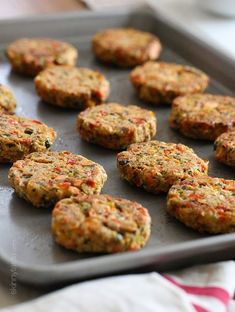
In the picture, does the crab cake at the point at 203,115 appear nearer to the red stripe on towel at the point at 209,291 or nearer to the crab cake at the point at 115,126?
the crab cake at the point at 115,126

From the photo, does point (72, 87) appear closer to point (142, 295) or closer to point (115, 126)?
point (115, 126)

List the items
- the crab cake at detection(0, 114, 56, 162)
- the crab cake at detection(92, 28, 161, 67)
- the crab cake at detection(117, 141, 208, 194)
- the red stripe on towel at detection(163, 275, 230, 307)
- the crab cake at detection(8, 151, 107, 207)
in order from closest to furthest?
the red stripe on towel at detection(163, 275, 230, 307)
the crab cake at detection(8, 151, 107, 207)
the crab cake at detection(117, 141, 208, 194)
the crab cake at detection(0, 114, 56, 162)
the crab cake at detection(92, 28, 161, 67)

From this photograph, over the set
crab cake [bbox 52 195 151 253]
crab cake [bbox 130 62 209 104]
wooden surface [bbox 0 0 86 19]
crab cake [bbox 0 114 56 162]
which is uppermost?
crab cake [bbox 52 195 151 253]

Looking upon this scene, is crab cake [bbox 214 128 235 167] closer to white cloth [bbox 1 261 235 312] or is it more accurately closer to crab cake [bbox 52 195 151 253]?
crab cake [bbox 52 195 151 253]

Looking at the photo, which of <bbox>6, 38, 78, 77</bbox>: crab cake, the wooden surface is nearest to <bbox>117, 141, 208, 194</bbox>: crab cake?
<bbox>6, 38, 78, 77</bbox>: crab cake

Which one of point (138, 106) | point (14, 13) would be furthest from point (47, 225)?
point (14, 13)

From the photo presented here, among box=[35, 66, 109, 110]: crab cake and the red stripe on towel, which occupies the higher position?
the red stripe on towel

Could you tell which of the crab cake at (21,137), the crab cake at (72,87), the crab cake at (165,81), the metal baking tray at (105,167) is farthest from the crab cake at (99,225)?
the crab cake at (165,81)

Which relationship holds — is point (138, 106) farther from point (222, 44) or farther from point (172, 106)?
point (222, 44)
